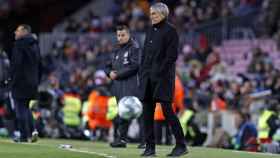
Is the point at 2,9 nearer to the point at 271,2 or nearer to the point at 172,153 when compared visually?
the point at 271,2

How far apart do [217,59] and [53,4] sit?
41.3 ft

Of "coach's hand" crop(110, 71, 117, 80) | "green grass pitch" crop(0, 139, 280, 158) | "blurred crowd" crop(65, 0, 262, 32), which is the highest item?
"blurred crowd" crop(65, 0, 262, 32)

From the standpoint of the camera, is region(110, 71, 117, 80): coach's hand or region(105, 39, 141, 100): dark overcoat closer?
region(110, 71, 117, 80): coach's hand

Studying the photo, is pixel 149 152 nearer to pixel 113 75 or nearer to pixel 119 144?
pixel 113 75

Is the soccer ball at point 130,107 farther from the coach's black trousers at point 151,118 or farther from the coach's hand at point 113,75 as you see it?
the coach's black trousers at point 151,118

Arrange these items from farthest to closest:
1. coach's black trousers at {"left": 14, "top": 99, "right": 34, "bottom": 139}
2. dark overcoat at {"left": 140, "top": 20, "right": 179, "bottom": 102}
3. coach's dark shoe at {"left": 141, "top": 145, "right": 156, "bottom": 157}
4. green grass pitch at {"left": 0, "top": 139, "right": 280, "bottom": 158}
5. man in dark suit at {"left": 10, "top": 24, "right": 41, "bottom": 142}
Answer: coach's black trousers at {"left": 14, "top": 99, "right": 34, "bottom": 139} < man in dark suit at {"left": 10, "top": 24, "right": 41, "bottom": 142} < green grass pitch at {"left": 0, "top": 139, "right": 280, "bottom": 158} < coach's dark shoe at {"left": 141, "top": 145, "right": 156, "bottom": 157} < dark overcoat at {"left": 140, "top": 20, "right": 179, "bottom": 102}

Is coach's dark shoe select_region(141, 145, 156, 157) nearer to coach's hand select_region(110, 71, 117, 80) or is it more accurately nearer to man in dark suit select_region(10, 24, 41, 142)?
coach's hand select_region(110, 71, 117, 80)

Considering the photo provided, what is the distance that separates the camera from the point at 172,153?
16.0 m

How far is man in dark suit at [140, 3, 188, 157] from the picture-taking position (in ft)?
52.0

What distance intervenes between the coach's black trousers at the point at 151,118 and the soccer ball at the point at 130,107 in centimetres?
118

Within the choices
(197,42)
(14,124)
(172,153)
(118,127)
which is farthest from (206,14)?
(172,153)

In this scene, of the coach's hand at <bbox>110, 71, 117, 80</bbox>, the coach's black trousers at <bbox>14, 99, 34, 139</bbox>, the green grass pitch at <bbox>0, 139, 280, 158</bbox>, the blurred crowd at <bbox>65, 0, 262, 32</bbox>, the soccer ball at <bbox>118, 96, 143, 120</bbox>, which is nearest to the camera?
the green grass pitch at <bbox>0, 139, 280, 158</bbox>

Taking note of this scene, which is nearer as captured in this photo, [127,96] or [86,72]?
[127,96]

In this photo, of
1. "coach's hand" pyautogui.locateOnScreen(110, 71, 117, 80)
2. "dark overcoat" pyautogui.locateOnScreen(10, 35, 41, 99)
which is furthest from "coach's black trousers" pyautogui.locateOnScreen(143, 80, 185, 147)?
"dark overcoat" pyautogui.locateOnScreen(10, 35, 41, 99)
